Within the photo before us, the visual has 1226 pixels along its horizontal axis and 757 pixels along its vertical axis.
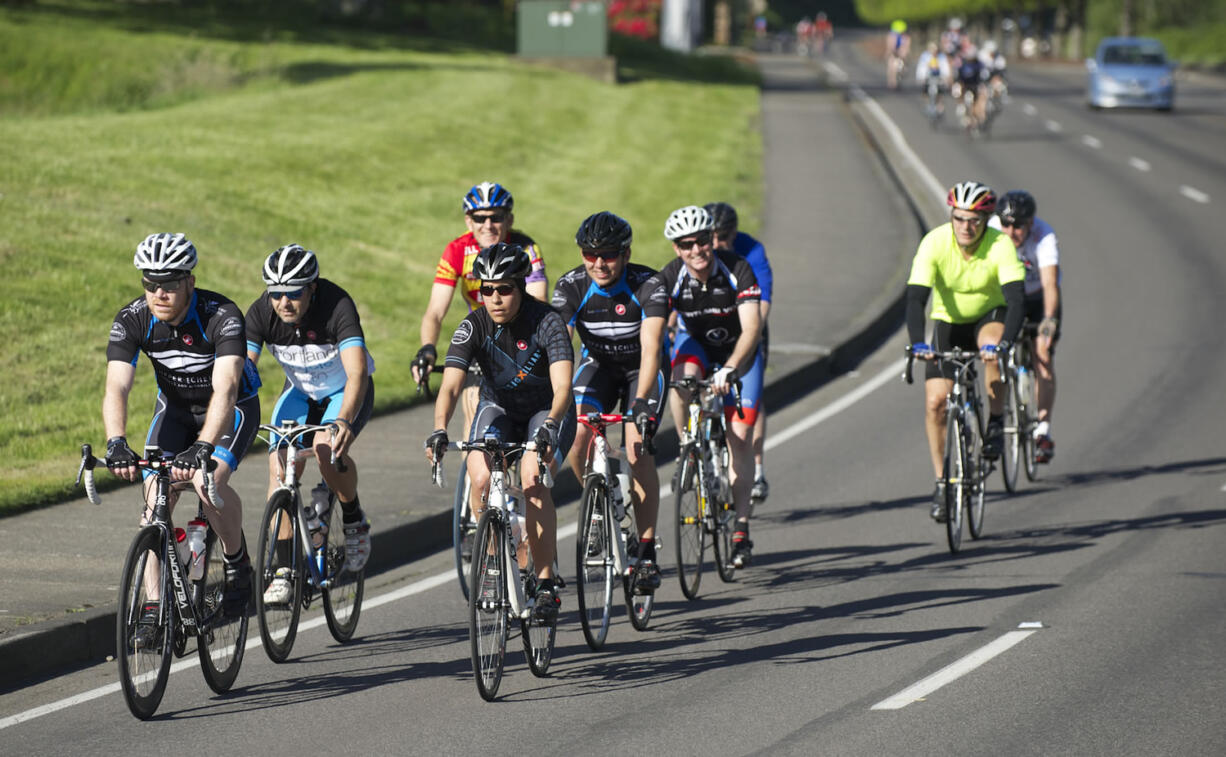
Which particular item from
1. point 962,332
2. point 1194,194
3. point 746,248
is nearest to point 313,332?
point 746,248

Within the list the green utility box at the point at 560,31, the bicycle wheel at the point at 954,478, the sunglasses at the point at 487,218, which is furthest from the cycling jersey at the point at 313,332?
the green utility box at the point at 560,31

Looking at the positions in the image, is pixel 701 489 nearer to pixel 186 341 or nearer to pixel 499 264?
pixel 499 264

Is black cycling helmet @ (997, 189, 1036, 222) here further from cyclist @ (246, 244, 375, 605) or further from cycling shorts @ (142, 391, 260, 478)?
cycling shorts @ (142, 391, 260, 478)

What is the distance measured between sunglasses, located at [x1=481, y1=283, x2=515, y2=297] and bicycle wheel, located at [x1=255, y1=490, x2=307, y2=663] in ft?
4.72

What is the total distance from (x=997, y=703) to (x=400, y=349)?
34.6 ft

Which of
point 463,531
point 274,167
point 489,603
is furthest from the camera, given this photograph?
point 274,167

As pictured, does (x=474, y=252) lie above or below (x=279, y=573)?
above

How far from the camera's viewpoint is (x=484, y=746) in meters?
7.01

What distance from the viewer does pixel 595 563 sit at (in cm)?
868

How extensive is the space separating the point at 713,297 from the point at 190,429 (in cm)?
A: 351

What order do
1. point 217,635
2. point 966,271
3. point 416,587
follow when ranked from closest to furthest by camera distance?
point 217,635 < point 416,587 < point 966,271

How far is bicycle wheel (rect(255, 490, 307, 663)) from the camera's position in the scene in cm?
818

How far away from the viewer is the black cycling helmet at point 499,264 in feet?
26.2

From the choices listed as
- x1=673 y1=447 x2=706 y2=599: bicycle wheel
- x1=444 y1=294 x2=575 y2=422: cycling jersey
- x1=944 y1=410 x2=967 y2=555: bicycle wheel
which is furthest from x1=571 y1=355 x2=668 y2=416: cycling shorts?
x1=944 y1=410 x2=967 y2=555: bicycle wheel
